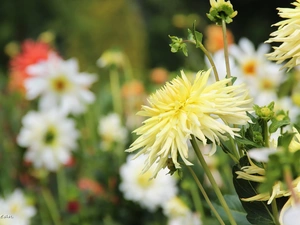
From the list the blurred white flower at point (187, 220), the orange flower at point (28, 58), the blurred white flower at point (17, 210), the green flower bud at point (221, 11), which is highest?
the orange flower at point (28, 58)

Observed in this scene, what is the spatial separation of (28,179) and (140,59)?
9.96 ft

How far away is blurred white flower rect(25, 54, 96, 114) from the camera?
148cm

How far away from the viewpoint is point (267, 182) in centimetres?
33

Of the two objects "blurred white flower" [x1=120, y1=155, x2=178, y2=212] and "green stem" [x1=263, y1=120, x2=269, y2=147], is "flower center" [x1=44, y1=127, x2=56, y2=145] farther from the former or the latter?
"green stem" [x1=263, y1=120, x2=269, y2=147]

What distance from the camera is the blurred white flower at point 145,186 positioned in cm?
126

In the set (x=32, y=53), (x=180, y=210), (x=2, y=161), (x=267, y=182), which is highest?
(x=32, y=53)

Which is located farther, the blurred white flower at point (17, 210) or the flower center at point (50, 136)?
the flower center at point (50, 136)

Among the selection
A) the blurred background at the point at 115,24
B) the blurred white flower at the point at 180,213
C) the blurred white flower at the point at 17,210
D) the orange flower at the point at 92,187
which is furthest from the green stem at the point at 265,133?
the blurred background at the point at 115,24

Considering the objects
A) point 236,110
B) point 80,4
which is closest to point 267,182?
point 236,110

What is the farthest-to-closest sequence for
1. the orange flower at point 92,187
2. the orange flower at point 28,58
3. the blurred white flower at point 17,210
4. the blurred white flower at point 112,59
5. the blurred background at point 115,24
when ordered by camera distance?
the blurred background at point 115,24
the orange flower at point 28,58
the blurred white flower at point 112,59
the orange flower at point 92,187
the blurred white flower at point 17,210

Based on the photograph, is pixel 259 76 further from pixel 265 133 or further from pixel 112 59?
pixel 265 133

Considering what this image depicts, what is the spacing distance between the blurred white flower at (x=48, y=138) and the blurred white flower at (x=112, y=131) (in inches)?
4.0

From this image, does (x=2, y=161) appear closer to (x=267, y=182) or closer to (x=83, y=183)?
(x=83, y=183)

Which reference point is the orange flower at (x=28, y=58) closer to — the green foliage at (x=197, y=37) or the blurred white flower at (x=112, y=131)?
the blurred white flower at (x=112, y=131)
